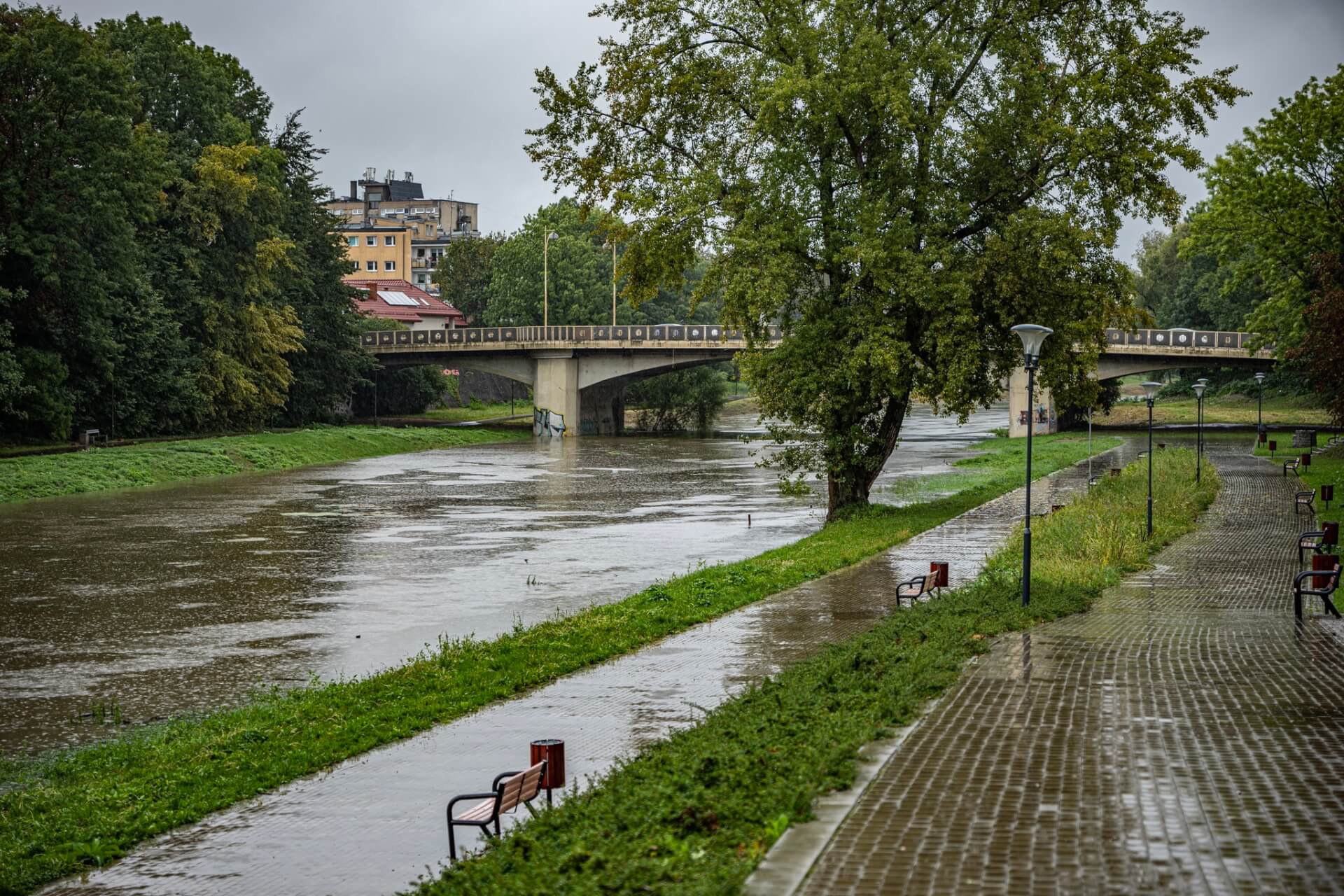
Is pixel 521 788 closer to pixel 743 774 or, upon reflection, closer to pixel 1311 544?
pixel 743 774

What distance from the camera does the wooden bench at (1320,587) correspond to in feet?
58.0

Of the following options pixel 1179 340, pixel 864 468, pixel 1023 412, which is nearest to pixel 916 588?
pixel 864 468

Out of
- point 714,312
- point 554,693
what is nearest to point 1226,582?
point 554,693

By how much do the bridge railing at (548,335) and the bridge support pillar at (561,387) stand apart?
1.35 m

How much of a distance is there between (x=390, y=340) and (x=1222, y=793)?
80705 mm

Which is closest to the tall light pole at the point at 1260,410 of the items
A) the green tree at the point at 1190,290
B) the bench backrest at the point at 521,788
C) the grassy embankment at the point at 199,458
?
the green tree at the point at 1190,290

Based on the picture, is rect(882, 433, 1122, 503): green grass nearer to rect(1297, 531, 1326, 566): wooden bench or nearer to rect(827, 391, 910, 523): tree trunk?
rect(827, 391, 910, 523): tree trunk

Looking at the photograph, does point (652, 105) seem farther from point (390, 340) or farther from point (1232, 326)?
point (1232, 326)

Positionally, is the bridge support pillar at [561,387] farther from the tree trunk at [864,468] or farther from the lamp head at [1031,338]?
the lamp head at [1031,338]

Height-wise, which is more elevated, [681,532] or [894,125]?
[894,125]

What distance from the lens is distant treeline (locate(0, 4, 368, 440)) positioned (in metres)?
49.2

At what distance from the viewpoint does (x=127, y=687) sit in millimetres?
16281

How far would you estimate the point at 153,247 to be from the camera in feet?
199

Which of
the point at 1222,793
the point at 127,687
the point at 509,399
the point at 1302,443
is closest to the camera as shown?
the point at 1222,793
